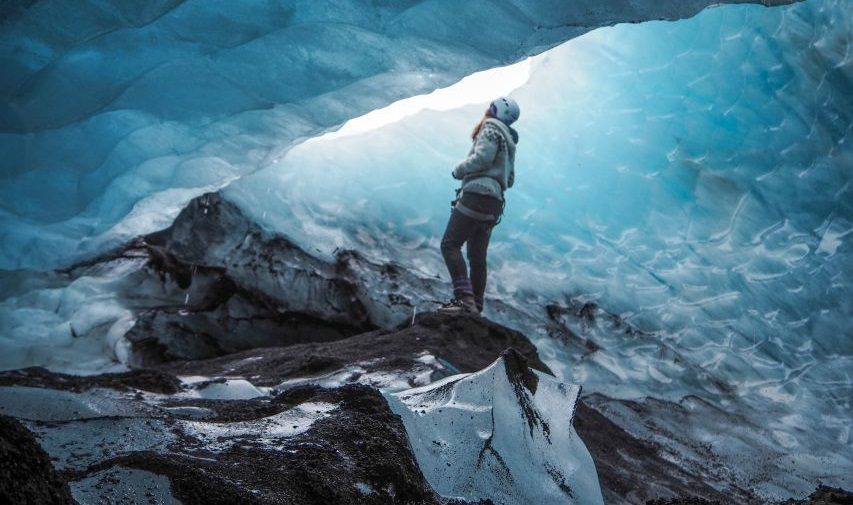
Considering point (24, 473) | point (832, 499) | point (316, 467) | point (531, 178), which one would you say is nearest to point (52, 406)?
point (316, 467)

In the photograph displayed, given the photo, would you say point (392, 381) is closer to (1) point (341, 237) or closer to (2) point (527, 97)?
(1) point (341, 237)

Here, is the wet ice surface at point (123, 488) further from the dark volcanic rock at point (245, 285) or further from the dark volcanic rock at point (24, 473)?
the dark volcanic rock at point (245, 285)

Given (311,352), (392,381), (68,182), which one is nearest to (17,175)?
(68,182)

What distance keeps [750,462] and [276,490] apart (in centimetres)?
365

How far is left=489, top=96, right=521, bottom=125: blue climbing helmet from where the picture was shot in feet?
16.7

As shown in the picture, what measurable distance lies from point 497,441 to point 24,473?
4.84 ft

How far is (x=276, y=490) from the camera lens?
1813 millimetres

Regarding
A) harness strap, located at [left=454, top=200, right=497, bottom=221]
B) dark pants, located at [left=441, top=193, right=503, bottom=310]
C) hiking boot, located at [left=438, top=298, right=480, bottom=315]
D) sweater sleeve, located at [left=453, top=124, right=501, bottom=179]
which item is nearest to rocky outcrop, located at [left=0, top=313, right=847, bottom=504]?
hiking boot, located at [left=438, top=298, right=480, bottom=315]

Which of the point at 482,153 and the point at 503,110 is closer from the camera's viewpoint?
the point at 482,153

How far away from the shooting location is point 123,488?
1.65m

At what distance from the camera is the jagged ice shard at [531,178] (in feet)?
12.8

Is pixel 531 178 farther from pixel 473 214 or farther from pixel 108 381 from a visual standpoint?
pixel 108 381

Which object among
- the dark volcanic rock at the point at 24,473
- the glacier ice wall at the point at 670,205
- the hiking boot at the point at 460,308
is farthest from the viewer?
the glacier ice wall at the point at 670,205

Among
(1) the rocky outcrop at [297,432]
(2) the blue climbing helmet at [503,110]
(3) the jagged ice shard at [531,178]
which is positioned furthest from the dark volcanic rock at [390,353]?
(2) the blue climbing helmet at [503,110]
